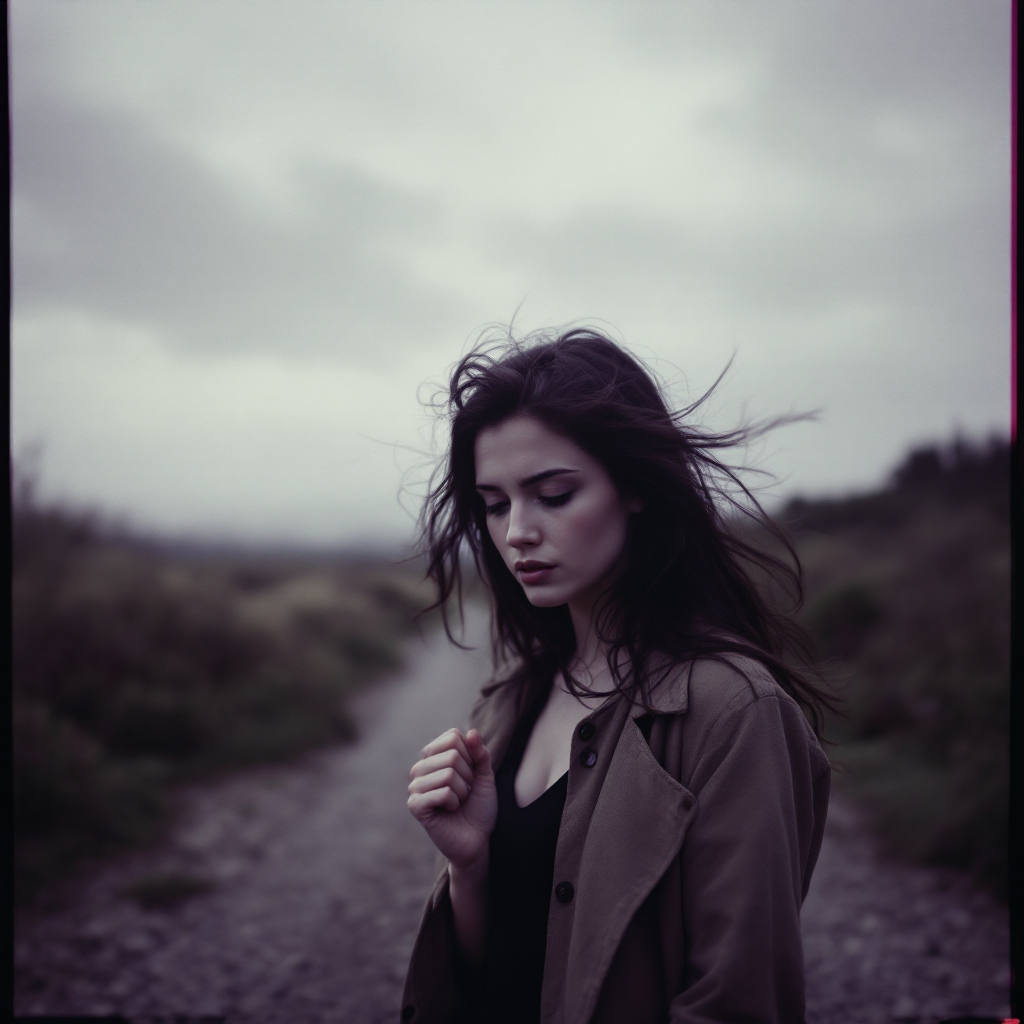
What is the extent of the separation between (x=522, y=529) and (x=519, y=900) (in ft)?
2.77

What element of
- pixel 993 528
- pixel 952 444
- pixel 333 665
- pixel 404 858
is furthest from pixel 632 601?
pixel 952 444

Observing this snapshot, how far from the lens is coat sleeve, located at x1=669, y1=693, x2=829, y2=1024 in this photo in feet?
4.22

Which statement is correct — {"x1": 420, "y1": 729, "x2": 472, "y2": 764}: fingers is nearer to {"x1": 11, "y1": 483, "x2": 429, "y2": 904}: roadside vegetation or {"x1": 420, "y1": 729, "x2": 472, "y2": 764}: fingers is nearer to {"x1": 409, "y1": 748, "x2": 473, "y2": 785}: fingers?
{"x1": 409, "y1": 748, "x2": 473, "y2": 785}: fingers

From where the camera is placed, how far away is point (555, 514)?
5.64ft

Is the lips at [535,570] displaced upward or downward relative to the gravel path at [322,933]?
upward

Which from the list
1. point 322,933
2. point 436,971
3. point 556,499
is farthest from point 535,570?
point 322,933

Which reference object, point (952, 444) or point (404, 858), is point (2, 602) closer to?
point (404, 858)

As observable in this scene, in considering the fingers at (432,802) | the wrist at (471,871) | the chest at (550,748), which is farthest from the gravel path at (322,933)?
the fingers at (432,802)

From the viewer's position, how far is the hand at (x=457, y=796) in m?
1.68

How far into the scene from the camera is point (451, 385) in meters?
2.00

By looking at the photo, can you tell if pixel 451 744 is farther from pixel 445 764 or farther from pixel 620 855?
pixel 620 855

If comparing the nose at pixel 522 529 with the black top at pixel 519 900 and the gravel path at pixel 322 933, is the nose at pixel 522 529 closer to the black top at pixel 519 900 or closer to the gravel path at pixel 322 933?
the black top at pixel 519 900

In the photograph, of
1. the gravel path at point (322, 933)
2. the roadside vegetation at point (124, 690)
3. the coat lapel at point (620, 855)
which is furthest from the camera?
the roadside vegetation at point (124, 690)

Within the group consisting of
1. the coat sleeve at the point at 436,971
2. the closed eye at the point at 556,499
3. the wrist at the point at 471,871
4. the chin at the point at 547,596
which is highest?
the closed eye at the point at 556,499
